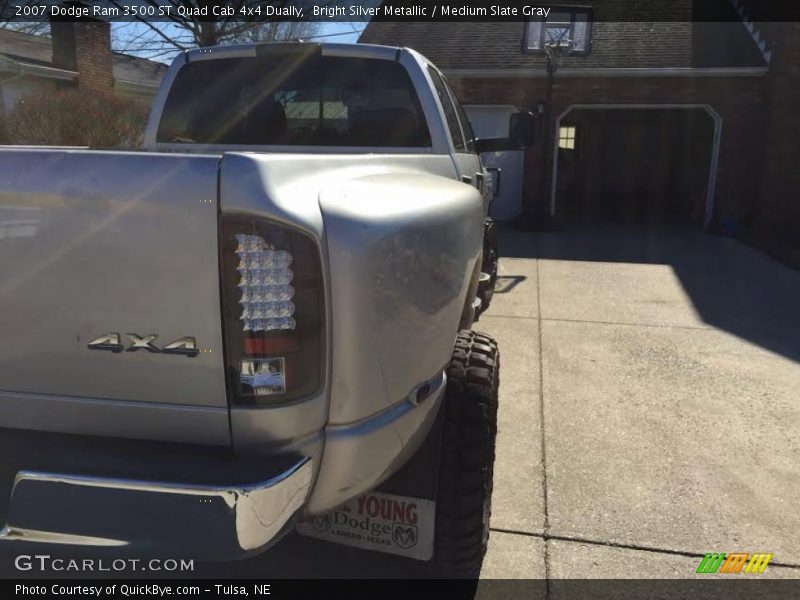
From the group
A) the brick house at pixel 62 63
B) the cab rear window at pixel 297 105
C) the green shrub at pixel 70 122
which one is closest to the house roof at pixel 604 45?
the brick house at pixel 62 63

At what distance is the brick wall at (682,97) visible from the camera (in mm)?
13625

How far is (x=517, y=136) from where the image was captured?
4734mm

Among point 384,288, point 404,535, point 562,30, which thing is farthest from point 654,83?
point 384,288

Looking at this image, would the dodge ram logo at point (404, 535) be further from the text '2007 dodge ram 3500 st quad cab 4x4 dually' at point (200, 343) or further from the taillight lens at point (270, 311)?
the taillight lens at point (270, 311)

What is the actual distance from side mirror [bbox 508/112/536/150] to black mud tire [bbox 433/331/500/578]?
9.00 feet

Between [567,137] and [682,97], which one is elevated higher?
[682,97]

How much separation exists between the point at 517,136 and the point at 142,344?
364 cm

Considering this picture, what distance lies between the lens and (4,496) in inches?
67.1

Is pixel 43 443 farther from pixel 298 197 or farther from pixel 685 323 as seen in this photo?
pixel 685 323

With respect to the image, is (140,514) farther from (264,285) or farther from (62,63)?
(62,63)

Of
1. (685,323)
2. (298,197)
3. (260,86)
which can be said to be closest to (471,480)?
(298,197)

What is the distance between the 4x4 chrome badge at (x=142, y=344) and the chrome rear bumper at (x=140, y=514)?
1.09 feet

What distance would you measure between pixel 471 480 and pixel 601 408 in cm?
235

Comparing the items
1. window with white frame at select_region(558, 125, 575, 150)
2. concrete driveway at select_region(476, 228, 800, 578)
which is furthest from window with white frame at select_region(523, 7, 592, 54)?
concrete driveway at select_region(476, 228, 800, 578)
